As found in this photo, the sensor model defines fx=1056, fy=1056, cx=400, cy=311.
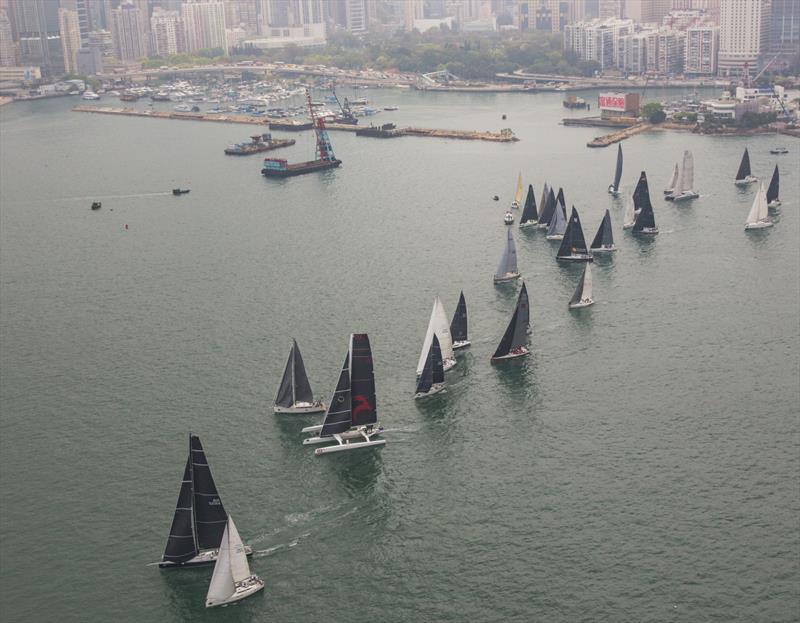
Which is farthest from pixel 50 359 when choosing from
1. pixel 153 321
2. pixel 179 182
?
pixel 179 182

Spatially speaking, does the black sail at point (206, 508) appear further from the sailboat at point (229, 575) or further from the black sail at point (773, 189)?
the black sail at point (773, 189)

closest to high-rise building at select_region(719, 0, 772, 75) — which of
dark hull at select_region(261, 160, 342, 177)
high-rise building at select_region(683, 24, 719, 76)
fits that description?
high-rise building at select_region(683, 24, 719, 76)

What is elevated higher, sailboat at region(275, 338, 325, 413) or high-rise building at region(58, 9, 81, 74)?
high-rise building at region(58, 9, 81, 74)

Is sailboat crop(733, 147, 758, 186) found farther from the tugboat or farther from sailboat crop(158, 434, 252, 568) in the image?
sailboat crop(158, 434, 252, 568)

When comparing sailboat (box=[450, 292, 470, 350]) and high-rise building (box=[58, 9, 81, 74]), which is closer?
sailboat (box=[450, 292, 470, 350])

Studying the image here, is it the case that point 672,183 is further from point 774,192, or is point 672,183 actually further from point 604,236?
point 604,236

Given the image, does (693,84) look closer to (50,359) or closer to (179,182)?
(179,182)
